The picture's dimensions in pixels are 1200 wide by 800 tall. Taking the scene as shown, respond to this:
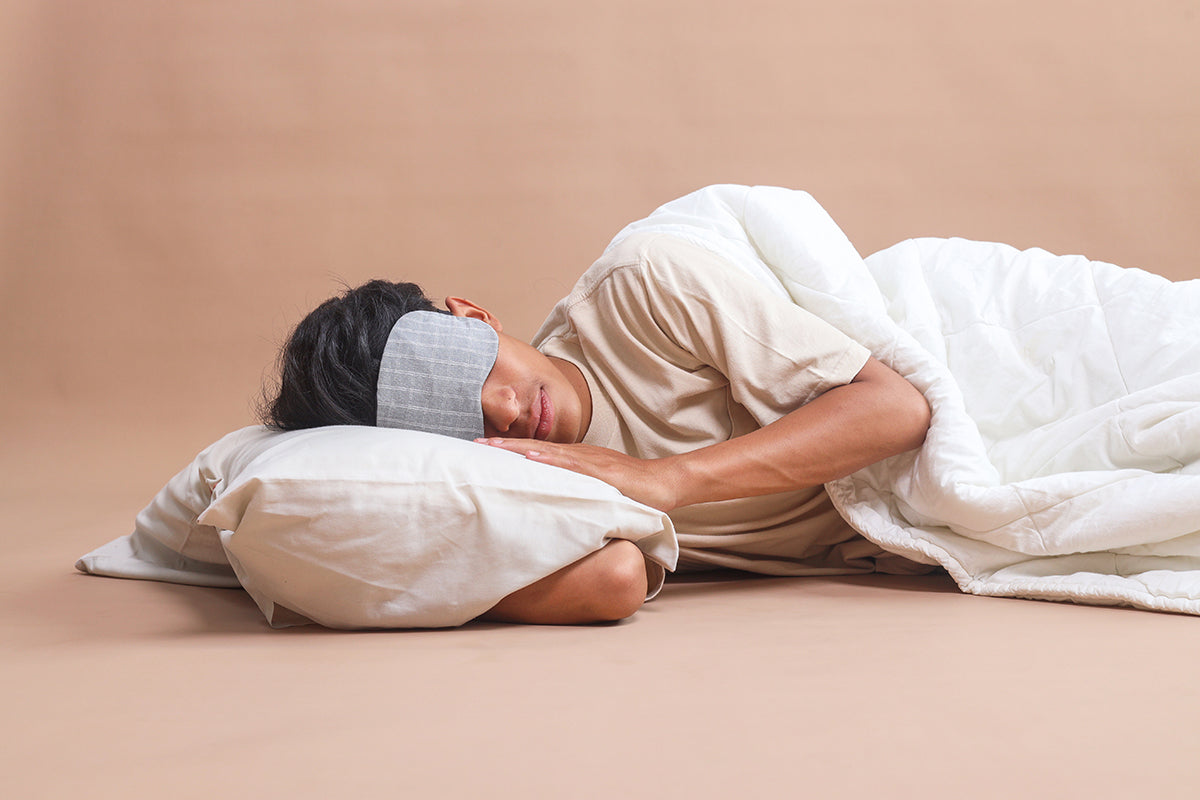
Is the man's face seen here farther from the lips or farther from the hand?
the hand

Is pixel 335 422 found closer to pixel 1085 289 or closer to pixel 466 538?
pixel 466 538

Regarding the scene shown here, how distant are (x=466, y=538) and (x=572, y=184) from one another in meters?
2.59

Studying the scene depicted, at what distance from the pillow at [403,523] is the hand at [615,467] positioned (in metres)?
0.09

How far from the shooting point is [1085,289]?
184 centimetres

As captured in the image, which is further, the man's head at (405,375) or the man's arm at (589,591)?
the man's head at (405,375)

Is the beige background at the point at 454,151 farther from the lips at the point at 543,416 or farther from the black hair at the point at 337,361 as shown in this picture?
the lips at the point at 543,416

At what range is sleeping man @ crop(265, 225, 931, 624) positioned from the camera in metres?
1.53

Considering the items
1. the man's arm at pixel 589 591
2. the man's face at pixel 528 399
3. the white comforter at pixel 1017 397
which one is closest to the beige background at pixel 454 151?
the white comforter at pixel 1017 397

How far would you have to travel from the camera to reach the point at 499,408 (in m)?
1.57

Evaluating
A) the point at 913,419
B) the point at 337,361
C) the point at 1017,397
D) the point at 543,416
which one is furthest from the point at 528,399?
the point at 1017,397

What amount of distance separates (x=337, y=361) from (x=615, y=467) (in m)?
0.44

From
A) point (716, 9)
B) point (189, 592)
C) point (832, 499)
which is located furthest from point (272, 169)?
point (832, 499)

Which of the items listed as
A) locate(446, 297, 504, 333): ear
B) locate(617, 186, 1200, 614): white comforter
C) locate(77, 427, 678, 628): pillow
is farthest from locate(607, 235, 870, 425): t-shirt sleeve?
locate(77, 427, 678, 628): pillow

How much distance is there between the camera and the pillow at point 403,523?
1.23 m
